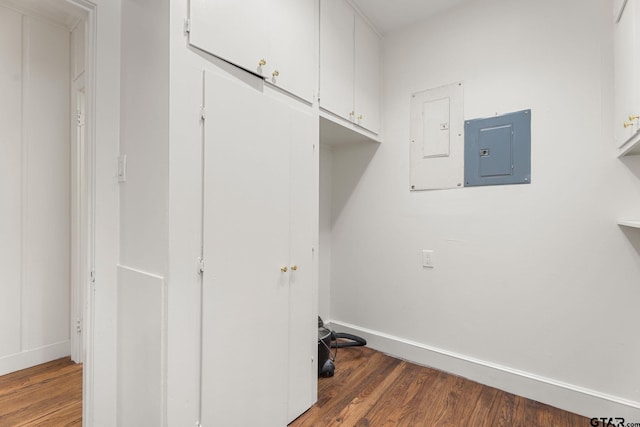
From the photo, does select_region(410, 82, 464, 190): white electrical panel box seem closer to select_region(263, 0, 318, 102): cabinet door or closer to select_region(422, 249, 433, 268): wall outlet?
select_region(422, 249, 433, 268): wall outlet

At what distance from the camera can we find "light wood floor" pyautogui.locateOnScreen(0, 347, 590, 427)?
1750 millimetres

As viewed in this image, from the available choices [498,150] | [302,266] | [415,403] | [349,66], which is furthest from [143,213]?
[498,150]

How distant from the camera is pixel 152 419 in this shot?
124 centimetres

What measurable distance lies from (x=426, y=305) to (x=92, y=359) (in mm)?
→ 2234

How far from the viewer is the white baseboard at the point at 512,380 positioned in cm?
176

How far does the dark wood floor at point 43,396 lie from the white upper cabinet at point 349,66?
2.48 m

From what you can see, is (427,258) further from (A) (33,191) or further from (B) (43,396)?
(A) (33,191)

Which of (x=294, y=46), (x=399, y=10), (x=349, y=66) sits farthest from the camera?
(x=399, y=10)

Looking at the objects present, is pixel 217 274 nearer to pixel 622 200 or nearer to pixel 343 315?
pixel 343 315

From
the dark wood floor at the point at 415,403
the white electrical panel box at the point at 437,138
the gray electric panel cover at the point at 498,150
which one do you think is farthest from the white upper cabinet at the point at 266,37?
the dark wood floor at the point at 415,403

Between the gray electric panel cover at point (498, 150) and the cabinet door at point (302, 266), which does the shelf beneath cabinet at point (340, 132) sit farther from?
the gray electric panel cover at point (498, 150)

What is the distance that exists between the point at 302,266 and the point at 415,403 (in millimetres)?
1171

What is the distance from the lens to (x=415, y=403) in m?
1.92

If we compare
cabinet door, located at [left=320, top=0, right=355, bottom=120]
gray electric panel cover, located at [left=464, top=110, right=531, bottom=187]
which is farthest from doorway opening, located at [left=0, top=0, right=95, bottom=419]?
gray electric panel cover, located at [left=464, top=110, right=531, bottom=187]
